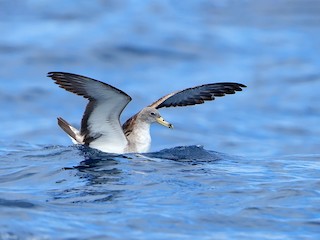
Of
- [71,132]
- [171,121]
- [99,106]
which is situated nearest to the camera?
[99,106]

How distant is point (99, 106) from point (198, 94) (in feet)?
5.61

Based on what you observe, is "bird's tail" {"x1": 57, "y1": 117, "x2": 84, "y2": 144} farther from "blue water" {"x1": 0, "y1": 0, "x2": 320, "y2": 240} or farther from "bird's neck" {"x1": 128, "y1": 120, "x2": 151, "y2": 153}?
"bird's neck" {"x1": 128, "y1": 120, "x2": 151, "y2": 153}

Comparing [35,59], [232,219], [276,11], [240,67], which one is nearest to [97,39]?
[35,59]

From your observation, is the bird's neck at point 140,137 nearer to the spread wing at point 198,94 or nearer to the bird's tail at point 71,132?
the spread wing at point 198,94

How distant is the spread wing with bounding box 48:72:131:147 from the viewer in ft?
36.5

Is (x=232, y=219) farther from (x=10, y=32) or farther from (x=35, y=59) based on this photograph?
(x=10, y=32)

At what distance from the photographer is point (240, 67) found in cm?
2188

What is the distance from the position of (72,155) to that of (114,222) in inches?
129

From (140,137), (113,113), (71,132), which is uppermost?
(113,113)

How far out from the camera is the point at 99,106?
11.8 metres

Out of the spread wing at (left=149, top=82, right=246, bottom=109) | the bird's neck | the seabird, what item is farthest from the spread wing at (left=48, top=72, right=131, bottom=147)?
the spread wing at (left=149, top=82, right=246, bottom=109)

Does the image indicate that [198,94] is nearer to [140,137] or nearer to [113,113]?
[140,137]

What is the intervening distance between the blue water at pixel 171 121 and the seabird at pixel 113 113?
300mm

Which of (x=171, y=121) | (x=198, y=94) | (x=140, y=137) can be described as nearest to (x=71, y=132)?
(x=140, y=137)
